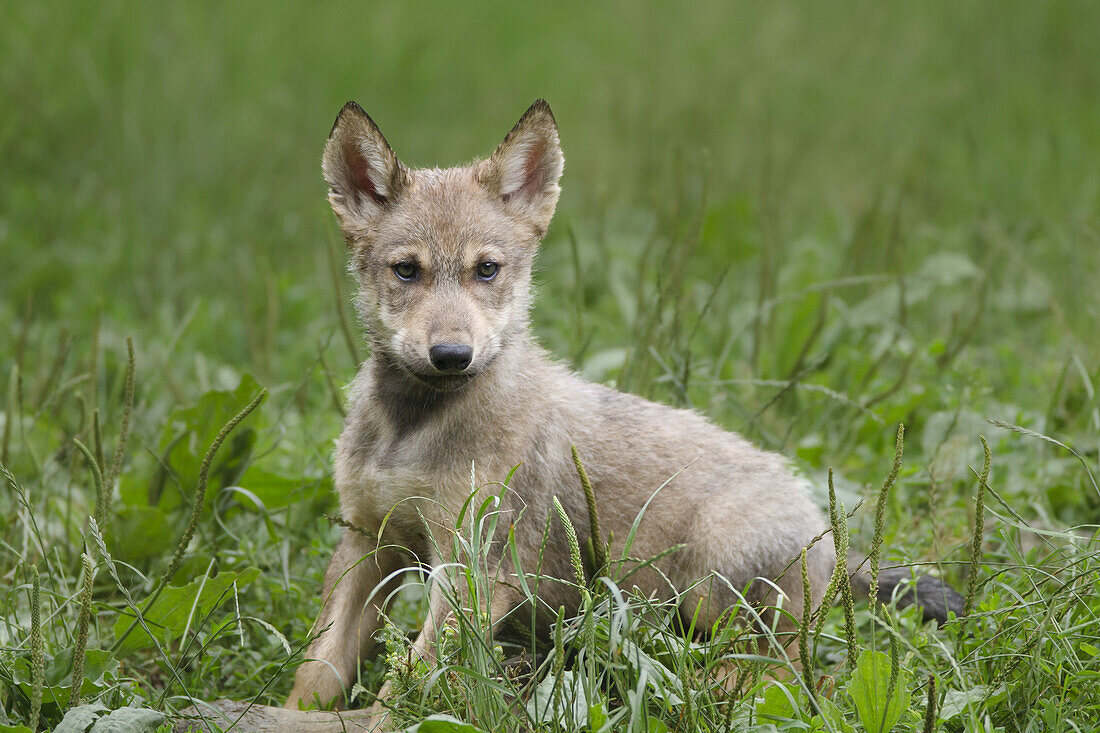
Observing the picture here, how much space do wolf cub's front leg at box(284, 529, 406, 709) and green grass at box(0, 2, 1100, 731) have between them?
0.45ft

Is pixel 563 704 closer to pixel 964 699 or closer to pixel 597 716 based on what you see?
pixel 597 716

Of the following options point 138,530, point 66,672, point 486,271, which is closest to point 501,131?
point 486,271

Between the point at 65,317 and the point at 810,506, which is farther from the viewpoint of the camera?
the point at 65,317

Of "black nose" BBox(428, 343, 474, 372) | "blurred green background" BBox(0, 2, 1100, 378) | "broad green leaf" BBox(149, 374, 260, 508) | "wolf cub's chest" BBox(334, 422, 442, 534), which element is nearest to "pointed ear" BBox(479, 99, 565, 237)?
"black nose" BBox(428, 343, 474, 372)

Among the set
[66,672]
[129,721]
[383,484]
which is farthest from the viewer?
[383,484]

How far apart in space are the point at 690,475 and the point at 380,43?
8599 mm

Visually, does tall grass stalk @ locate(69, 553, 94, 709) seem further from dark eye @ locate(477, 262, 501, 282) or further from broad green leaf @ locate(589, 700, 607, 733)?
dark eye @ locate(477, 262, 501, 282)

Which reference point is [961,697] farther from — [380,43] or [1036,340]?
[380,43]

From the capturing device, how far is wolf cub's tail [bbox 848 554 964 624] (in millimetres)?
4180

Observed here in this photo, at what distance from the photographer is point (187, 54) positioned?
9.63 m

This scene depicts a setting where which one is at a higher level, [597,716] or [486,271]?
[486,271]

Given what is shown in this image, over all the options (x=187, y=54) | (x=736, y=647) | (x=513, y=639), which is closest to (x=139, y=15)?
(x=187, y=54)

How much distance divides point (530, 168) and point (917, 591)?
232 centimetres

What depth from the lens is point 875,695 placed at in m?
3.03
